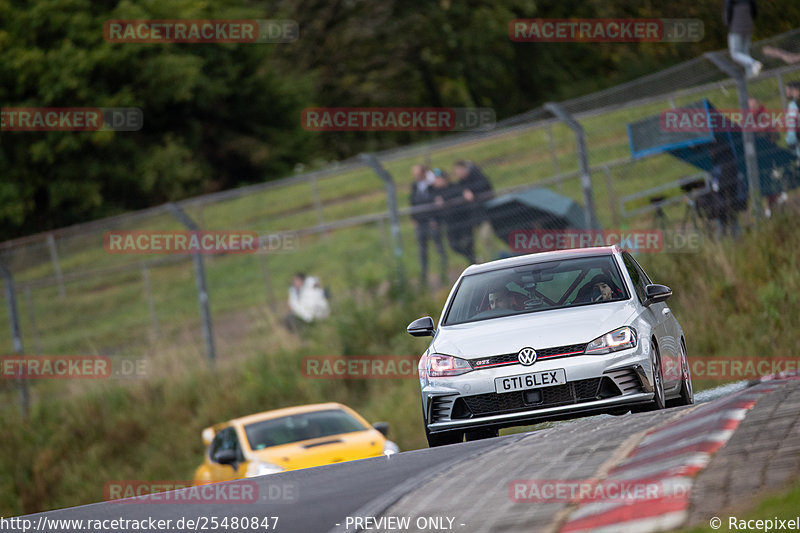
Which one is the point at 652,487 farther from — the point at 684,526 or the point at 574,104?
the point at 574,104

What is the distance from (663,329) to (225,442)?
6329 mm

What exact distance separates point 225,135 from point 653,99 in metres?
30.6

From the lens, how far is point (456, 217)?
18.5 metres

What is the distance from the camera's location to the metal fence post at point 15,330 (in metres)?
21.3

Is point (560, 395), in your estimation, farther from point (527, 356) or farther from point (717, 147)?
point (717, 147)

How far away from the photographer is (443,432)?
30.5ft

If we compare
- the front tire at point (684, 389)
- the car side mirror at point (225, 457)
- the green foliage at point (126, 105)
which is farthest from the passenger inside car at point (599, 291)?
the green foliage at point (126, 105)

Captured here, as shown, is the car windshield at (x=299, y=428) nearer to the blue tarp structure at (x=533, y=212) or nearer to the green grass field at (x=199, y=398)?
the green grass field at (x=199, y=398)

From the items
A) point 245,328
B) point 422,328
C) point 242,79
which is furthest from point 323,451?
point 242,79

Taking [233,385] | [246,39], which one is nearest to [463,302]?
[233,385]

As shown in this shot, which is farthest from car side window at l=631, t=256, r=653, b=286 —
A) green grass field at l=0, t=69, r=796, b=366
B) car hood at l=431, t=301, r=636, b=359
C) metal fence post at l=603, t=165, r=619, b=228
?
metal fence post at l=603, t=165, r=619, b=228

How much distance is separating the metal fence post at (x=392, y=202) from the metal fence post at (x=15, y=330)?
6999mm

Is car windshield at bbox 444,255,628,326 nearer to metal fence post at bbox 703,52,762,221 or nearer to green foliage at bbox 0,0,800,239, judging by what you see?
metal fence post at bbox 703,52,762,221

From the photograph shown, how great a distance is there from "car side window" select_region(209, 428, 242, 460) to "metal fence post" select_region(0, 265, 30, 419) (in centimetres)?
750
